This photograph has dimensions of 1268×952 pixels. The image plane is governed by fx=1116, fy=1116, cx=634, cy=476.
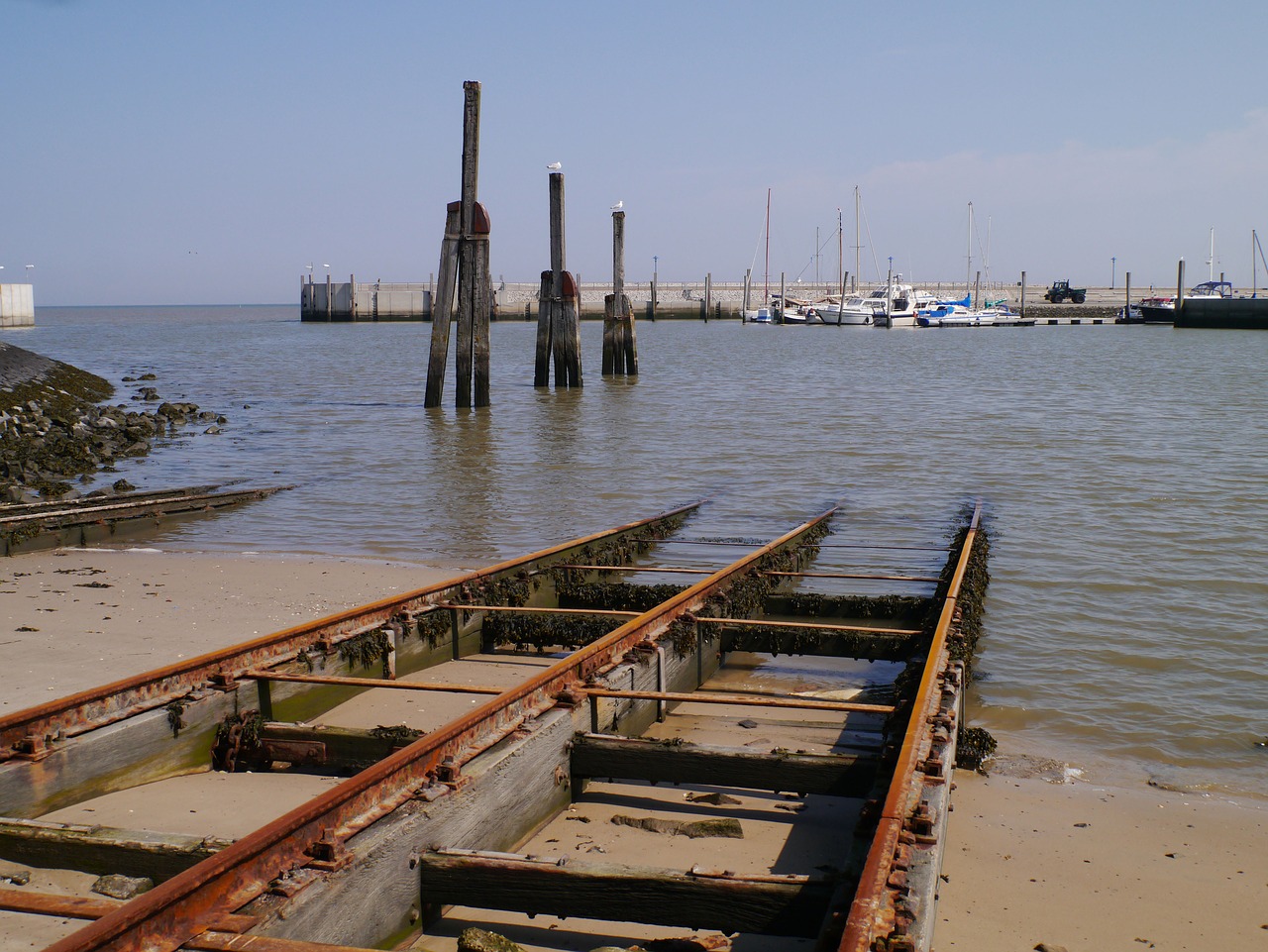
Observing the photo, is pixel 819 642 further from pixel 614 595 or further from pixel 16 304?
pixel 16 304

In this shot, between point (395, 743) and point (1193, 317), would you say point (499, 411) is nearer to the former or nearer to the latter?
point (395, 743)

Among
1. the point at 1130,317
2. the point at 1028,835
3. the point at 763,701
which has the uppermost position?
the point at 1130,317

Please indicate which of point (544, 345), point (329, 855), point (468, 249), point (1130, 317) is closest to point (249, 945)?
point (329, 855)

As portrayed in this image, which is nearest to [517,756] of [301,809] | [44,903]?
[301,809]

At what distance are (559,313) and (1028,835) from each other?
72.2 feet

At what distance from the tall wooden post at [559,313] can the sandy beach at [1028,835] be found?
58.8ft

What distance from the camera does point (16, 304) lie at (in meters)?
59.5

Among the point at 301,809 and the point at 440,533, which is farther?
the point at 440,533

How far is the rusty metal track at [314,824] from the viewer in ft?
7.75

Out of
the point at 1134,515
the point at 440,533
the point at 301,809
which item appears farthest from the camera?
the point at 1134,515

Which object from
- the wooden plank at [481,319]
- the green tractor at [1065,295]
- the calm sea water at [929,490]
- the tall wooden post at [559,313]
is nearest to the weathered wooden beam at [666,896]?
the calm sea water at [929,490]

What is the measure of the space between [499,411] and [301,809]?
20.4m

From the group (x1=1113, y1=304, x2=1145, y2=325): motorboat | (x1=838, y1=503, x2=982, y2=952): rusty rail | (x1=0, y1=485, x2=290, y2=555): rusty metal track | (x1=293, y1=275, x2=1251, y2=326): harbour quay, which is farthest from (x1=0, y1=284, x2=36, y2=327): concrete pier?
(x1=1113, y1=304, x2=1145, y2=325): motorboat

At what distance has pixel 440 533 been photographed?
34.7 ft
